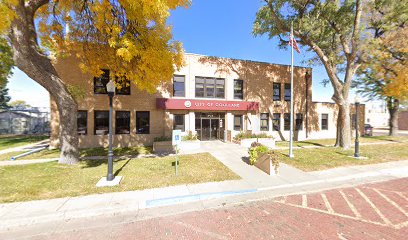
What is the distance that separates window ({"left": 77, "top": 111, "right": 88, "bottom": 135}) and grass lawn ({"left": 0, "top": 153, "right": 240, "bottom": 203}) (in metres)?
5.29

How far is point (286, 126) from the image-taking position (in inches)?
765

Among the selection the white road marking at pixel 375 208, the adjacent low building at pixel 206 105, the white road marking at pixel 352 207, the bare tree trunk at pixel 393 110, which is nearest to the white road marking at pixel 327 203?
the white road marking at pixel 352 207

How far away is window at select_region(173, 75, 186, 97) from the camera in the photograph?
1620 cm

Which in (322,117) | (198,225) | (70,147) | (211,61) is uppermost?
(211,61)

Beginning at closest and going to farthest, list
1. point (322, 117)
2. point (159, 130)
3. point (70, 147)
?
point (70, 147), point (159, 130), point (322, 117)

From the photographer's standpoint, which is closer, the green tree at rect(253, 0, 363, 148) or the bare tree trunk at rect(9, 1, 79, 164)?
the bare tree trunk at rect(9, 1, 79, 164)

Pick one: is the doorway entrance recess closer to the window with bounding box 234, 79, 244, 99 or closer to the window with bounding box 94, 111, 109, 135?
the window with bounding box 234, 79, 244, 99

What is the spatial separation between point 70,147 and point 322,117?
80.0 ft

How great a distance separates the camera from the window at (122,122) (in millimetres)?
14945

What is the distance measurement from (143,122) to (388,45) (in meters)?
23.2

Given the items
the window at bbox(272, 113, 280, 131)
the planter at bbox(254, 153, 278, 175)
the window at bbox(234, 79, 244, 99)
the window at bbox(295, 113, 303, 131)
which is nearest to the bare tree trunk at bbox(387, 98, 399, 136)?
the window at bbox(295, 113, 303, 131)

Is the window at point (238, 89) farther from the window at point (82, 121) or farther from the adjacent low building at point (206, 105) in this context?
the window at point (82, 121)

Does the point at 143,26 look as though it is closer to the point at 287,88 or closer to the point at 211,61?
the point at 211,61

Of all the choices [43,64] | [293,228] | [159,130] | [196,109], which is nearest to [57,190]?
[43,64]
